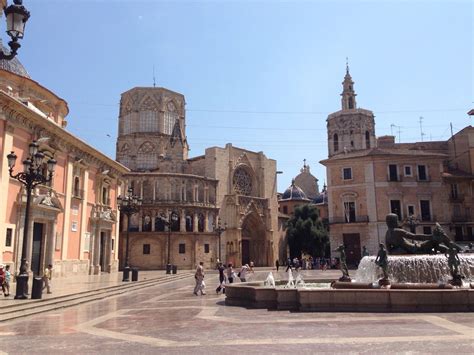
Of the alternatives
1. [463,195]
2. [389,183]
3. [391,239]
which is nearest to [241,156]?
[389,183]

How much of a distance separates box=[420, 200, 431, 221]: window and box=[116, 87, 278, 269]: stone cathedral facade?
2087cm

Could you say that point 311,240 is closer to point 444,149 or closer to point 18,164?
point 444,149

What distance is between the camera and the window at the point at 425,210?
3841 cm

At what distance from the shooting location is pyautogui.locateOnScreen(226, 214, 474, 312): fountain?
10.5 meters

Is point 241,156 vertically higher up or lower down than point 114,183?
higher up

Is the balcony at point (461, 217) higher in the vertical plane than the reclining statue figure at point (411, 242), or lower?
higher

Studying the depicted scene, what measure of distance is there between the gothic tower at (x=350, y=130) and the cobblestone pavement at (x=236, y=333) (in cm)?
6903

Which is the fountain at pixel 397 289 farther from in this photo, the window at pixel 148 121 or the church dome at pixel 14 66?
the window at pixel 148 121

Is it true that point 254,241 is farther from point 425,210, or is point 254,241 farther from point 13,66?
point 13,66

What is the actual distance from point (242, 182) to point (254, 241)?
314 inches

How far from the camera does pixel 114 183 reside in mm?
34812

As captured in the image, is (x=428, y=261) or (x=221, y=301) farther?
(x=221, y=301)

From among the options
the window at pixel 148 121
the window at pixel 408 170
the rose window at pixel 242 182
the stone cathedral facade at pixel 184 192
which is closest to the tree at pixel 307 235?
the stone cathedral facade at pixel 184 192

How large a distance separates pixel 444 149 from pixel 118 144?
137 ft
